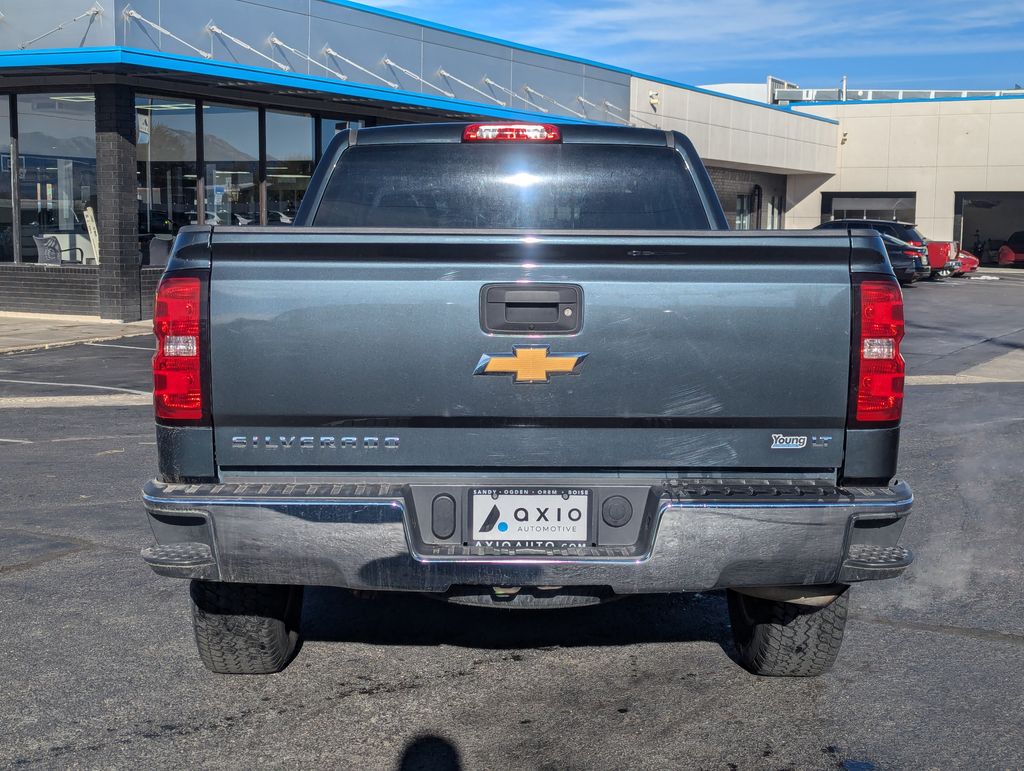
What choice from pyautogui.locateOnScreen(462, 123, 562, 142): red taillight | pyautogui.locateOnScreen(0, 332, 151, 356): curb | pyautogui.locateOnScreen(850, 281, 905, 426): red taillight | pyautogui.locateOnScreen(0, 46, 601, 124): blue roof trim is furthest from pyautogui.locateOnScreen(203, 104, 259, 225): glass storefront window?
pyautogui.locateOnScreen(850, 281, 905, 426): red taillight

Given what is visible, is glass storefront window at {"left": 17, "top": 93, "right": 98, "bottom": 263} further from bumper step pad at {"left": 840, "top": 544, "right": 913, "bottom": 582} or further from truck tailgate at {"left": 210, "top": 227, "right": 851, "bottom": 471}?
bumper step pad at {"left": 840, "top": 544, "right": 913, "bottom": 582}

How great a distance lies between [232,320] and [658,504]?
4.63 feet

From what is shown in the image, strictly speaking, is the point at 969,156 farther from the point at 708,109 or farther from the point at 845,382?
the point at 845,382

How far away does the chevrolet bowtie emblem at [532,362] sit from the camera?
369cm

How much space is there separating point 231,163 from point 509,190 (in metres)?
17.8

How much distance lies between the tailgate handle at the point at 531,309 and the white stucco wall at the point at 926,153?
46.8m

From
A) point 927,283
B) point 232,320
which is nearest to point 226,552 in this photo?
point 232,320

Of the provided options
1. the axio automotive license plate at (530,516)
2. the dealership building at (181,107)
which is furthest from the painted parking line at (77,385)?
the axio automotive license plate at (530,516)

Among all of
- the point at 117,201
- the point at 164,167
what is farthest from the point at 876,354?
the point at 164,167

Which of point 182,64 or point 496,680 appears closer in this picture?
point 496,680

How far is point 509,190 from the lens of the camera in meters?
5.26

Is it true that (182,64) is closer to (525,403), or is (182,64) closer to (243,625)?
(243,625)

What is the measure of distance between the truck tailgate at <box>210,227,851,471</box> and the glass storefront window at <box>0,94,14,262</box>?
61.0 feet

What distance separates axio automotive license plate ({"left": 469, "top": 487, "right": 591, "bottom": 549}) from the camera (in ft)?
12.3
